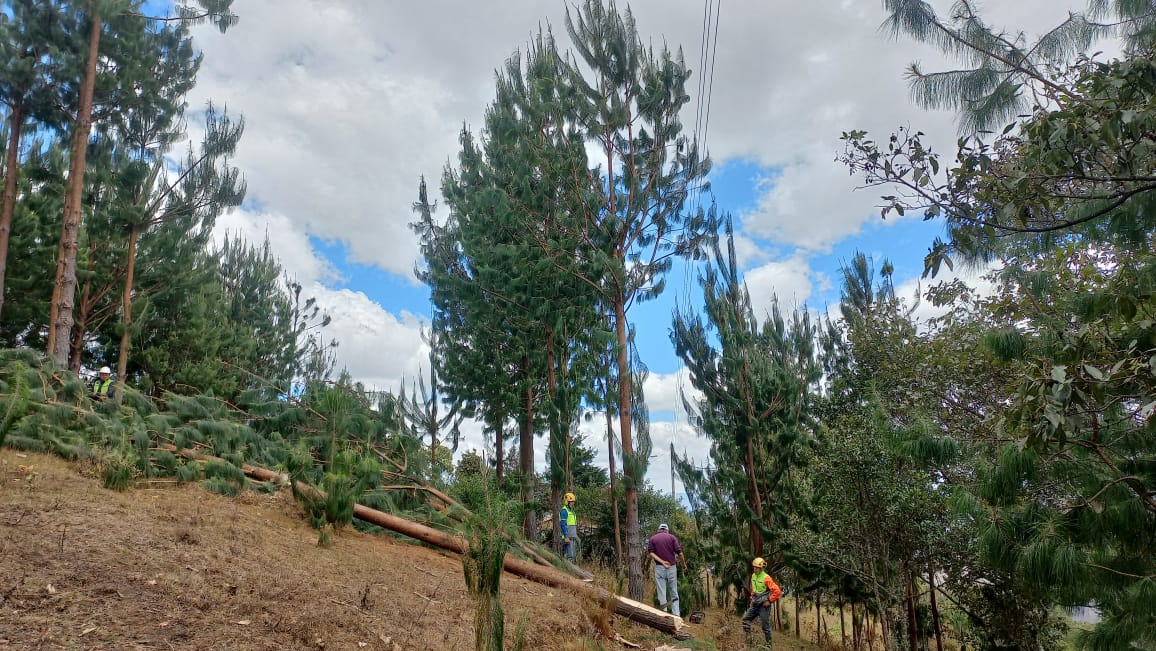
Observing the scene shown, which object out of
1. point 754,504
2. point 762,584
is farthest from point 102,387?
point 754,504

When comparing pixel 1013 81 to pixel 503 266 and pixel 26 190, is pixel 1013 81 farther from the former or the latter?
pixel 26 190

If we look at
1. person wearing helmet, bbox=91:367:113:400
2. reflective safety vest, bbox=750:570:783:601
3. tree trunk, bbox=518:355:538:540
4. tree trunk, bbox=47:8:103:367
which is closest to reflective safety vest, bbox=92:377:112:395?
person wearing helmet, bbox=91:367:113:400

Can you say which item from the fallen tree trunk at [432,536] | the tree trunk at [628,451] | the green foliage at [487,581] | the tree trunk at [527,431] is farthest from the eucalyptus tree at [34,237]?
the green foliage at [487,581]

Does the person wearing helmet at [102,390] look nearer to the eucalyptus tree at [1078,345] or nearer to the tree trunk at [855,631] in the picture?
the eucalyptus tree at [1078,345]

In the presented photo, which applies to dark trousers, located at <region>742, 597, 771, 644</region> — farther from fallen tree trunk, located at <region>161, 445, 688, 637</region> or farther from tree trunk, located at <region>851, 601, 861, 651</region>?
tree trunk, located at <region>851, 601, 861, 651</region>

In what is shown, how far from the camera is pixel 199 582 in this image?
460 centimetres

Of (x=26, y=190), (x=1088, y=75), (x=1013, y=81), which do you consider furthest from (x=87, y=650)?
(x=26, y=190)

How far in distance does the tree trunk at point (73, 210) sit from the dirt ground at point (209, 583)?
5368 mm

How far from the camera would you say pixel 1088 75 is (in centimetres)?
452

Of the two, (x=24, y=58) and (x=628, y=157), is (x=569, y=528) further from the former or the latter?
(x=24, y=58)

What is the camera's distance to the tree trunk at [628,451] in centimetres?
1093

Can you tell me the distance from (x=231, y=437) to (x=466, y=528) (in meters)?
3.47

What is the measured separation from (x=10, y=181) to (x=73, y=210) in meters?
2.00

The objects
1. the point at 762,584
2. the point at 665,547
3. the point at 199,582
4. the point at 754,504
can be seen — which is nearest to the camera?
the point at 199,582
